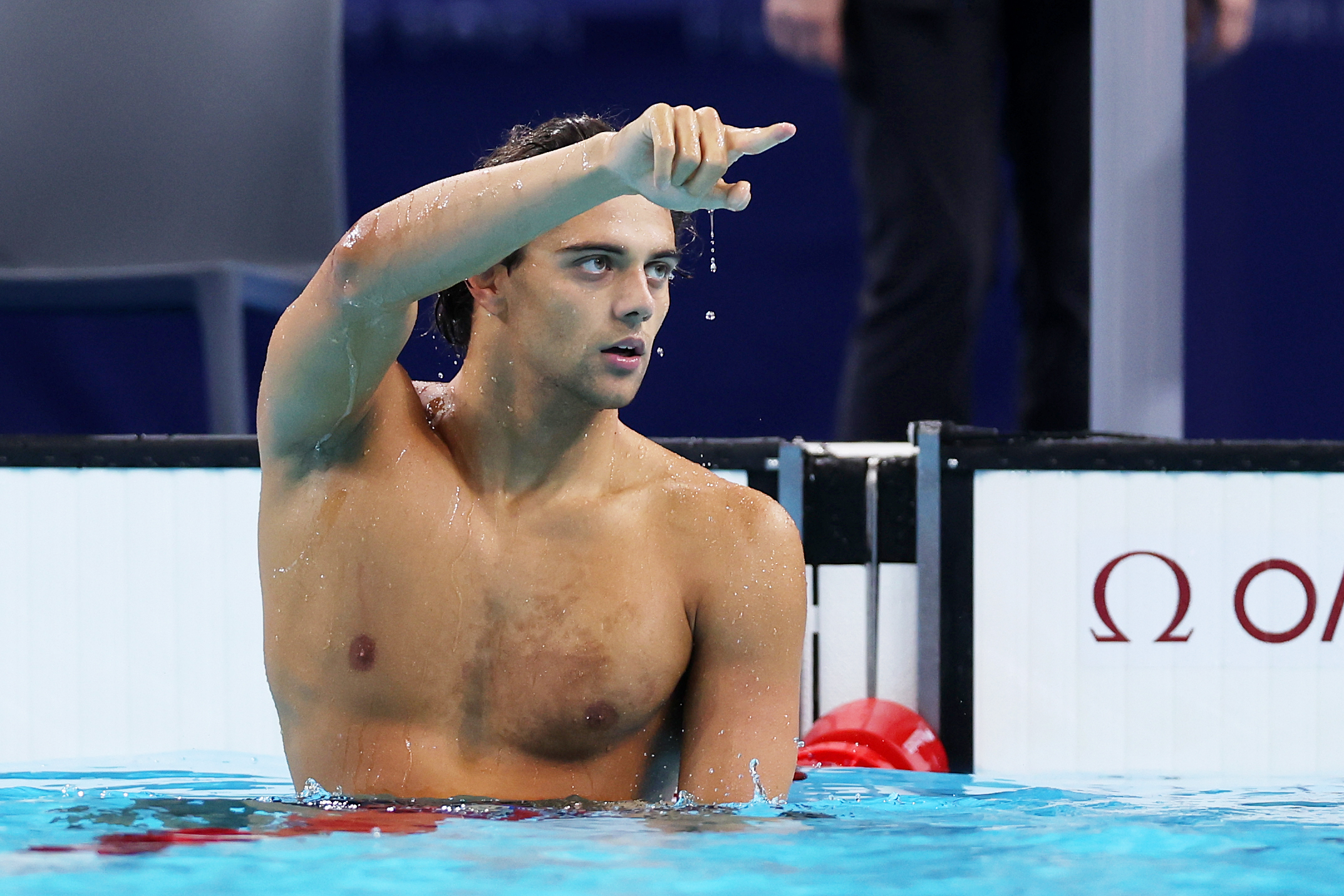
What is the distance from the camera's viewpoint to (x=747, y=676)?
2.02 m

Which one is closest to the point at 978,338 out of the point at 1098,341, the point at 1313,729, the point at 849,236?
the point at 849,236

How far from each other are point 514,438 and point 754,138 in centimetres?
69

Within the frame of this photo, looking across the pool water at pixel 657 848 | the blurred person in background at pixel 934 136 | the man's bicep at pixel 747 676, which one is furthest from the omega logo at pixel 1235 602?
the man's bicep at pixel 747 676

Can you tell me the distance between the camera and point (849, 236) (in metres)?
4.51

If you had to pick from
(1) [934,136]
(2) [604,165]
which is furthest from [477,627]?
(1) [934,136]

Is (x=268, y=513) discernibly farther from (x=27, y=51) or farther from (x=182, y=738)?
(x=27, y=51)

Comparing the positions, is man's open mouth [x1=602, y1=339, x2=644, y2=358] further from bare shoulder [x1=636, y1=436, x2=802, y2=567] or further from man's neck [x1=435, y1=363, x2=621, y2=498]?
bare shoulder [x1=636, y1=436, x2=802, y2=567]

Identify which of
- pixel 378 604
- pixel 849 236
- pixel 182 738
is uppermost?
pixel 849 236

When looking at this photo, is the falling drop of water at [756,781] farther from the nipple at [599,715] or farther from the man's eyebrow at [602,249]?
the man's eyebrow at [602,249]

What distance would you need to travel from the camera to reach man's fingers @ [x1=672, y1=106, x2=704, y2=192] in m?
1.44

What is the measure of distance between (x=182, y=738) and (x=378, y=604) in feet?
3.81

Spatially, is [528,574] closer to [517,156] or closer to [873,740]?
[517,156]

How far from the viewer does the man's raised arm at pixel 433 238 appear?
4.81ft

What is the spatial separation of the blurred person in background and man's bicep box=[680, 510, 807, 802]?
66.5 inches
